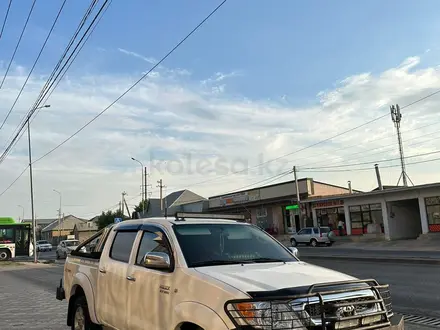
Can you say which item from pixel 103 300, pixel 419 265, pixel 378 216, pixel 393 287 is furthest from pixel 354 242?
pixel 103 300

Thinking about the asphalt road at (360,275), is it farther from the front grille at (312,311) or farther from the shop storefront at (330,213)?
the shop storefront at (330,213)

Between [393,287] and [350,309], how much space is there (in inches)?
→ 343

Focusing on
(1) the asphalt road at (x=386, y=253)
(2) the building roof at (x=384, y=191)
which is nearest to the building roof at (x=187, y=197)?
(2) the building roof at (x=384, y=191)

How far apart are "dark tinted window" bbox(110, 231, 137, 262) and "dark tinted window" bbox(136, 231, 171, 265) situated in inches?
9.6

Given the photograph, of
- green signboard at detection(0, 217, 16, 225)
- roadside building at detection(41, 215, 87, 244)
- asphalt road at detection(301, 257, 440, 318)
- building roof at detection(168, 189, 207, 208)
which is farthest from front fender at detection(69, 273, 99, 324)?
roadside building at detection(41, 215, 87, 244)

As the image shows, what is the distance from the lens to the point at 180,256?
452 cm

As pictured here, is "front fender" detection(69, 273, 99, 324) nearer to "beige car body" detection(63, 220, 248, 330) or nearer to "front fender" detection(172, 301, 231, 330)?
"beige car body" detection(63, 220, 248, 330)

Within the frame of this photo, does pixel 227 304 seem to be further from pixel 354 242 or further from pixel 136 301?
pixel 354 242

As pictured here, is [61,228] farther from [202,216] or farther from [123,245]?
[202,216]

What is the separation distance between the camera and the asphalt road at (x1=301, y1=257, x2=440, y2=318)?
356 inches

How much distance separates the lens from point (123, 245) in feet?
18.9

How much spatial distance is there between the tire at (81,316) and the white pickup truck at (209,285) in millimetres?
14

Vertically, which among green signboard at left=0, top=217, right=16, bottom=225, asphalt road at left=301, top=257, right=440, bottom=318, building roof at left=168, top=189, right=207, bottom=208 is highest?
building roof at left=168, top=189, right=207, bottom=208

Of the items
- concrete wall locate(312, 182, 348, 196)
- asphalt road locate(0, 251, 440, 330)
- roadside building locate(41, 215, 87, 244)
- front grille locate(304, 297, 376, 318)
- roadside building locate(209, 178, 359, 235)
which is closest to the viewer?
front grille locate(304, 297, 376, 318)
